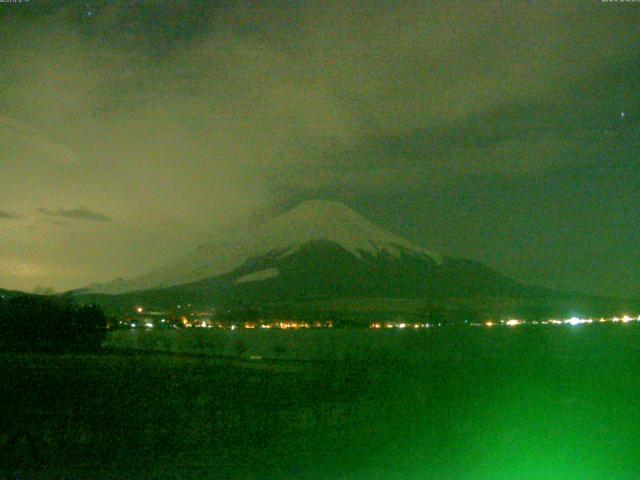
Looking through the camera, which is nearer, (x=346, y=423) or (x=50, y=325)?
(x=346, y=423)

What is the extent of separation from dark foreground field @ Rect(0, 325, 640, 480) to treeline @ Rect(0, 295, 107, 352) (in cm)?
2364

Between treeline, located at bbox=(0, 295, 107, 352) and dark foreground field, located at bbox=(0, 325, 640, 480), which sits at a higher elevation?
treeline, located at bbox=(0, 295, 107, 352)

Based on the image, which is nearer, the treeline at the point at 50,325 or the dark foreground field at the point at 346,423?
the dark foreground field at the point at 346,423

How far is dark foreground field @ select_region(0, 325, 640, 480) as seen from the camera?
9.42m

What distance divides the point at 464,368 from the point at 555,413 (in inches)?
222

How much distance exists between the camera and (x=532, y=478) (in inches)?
344

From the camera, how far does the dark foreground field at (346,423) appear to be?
942 cm

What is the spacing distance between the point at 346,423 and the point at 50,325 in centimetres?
3787

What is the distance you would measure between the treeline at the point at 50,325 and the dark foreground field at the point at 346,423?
77.6 ft

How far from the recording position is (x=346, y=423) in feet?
43.4

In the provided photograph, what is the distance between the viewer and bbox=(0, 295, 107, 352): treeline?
46000mm

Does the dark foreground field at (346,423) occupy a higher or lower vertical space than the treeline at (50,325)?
lower

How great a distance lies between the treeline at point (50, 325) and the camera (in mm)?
46000

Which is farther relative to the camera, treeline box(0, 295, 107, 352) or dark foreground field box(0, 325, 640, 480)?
treeline box(0, 295, 107, 352)
